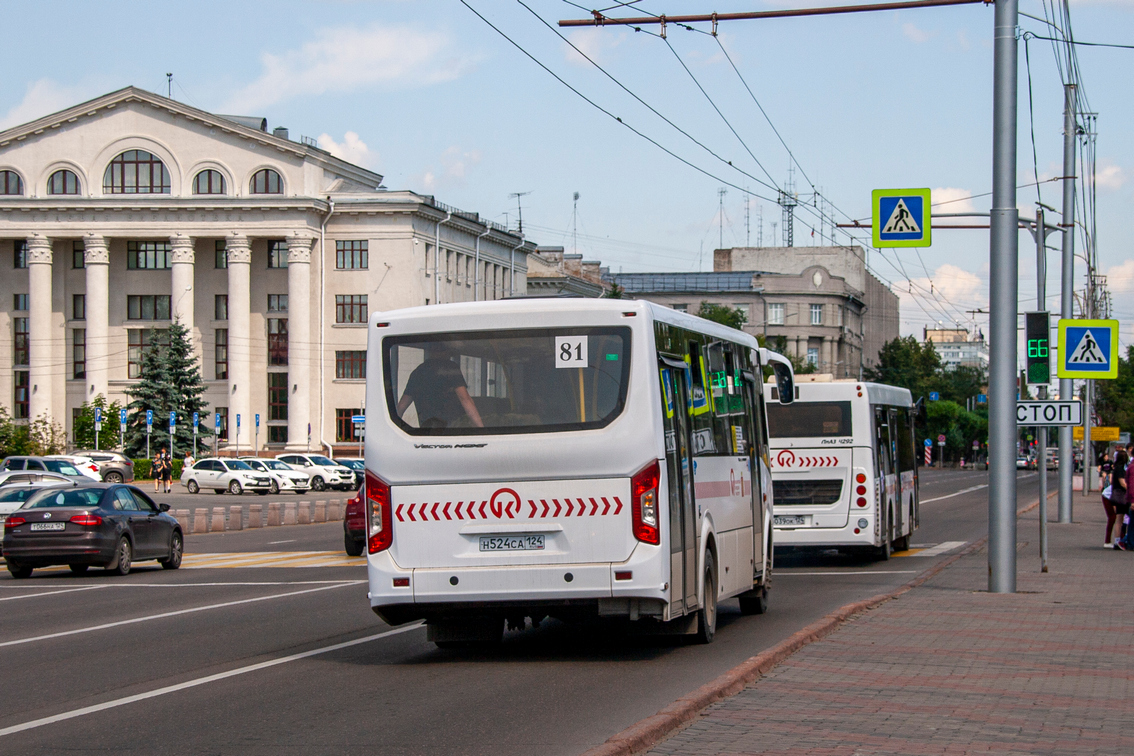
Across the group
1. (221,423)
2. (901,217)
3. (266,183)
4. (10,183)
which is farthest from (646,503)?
(10,183)

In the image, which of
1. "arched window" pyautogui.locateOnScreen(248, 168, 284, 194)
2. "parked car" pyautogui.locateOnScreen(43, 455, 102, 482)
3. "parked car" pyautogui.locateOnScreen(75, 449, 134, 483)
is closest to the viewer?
"parked car" pyautogui.locateOnScreen(43, 455, 102, 482)

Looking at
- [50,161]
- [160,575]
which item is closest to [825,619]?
[160,575]

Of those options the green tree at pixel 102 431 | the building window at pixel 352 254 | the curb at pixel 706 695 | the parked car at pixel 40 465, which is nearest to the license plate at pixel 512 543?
the curb at pixel 706 695

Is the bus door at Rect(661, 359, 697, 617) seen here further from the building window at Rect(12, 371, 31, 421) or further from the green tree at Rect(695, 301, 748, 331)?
the green tree at Rect(695, 301, 748, 331)

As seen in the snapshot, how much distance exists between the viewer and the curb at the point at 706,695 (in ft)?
23.4

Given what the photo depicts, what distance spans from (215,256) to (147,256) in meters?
4.26

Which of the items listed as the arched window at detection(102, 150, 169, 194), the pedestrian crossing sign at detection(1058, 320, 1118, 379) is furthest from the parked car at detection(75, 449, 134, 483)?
the pedestrian crossing sign at detection(1058, 320, 1118, 379)

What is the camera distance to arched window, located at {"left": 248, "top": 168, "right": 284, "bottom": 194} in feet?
276

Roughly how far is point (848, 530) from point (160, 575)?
10842mm

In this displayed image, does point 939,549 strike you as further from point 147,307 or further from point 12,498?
point 147,307

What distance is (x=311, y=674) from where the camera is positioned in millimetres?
10789

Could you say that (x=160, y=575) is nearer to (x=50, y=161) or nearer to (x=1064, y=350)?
(x=1064, y=350)

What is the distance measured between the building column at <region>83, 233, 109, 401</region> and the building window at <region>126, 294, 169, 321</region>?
234 centimetres

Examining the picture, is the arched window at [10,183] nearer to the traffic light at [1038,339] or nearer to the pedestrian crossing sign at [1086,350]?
the pedestrian crossing sign at [1086,350]
